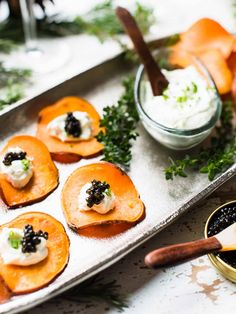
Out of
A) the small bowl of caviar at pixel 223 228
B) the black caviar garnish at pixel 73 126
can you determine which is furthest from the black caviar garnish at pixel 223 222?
the black caviar garnish at pixel 73 126

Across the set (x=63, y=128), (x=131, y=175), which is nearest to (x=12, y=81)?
(x=63, y=128)

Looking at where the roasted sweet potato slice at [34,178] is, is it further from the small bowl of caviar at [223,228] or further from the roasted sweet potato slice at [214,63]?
the roasted sweet potato slice at [214,63]

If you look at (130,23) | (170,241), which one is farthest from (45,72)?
(170,241)

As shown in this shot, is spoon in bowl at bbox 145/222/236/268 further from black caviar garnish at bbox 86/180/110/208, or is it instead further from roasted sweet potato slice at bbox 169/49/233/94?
roasted sweet potato slice at bbox 169/49/233/94

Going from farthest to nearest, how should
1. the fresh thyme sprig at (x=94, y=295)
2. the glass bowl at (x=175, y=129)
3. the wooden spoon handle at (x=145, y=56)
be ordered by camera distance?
the wooden spoon handle at (x=145, y=56)
the glass bowl at (x=175, y=129)
the fresh thyme sprig at (x=94, y=295)

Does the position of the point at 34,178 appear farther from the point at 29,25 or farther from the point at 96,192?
the point at 29,25

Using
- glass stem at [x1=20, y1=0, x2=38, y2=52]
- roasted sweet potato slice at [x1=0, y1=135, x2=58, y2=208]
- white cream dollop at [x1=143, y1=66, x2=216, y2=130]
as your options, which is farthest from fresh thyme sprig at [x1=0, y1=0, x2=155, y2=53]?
roasted sweet potato slice at [x1=0, y1=135, x2=58, y2=208]
